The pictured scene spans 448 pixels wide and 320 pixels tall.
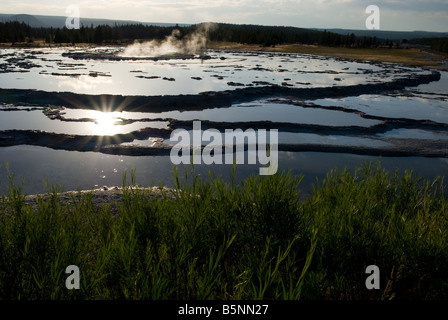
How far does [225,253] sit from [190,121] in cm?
914

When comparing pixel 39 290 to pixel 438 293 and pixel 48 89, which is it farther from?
pixel 48 89

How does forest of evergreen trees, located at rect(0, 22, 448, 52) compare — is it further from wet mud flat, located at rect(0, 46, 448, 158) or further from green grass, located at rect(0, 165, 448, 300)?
green grass, located at rect(0, 165, 448, 300)

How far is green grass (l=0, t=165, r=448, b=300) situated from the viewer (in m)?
2.66

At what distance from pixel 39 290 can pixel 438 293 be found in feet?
9.94

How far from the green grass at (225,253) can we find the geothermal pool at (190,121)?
3.97 metres

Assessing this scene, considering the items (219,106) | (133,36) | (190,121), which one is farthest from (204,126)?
(133,36)

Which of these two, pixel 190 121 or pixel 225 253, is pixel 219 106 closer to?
pixel 190 121

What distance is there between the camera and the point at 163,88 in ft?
59.7

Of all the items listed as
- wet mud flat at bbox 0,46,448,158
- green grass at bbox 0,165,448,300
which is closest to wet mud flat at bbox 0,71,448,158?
wet mud flat at bbox 0,46,448,158

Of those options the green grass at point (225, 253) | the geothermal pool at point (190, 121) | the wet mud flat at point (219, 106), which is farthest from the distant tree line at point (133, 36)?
the green grass at point (225, 253)

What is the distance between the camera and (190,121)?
1212cm

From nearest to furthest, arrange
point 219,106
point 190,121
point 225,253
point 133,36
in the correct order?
point 225,253
point 190,121
point 219,106
point 133,36
